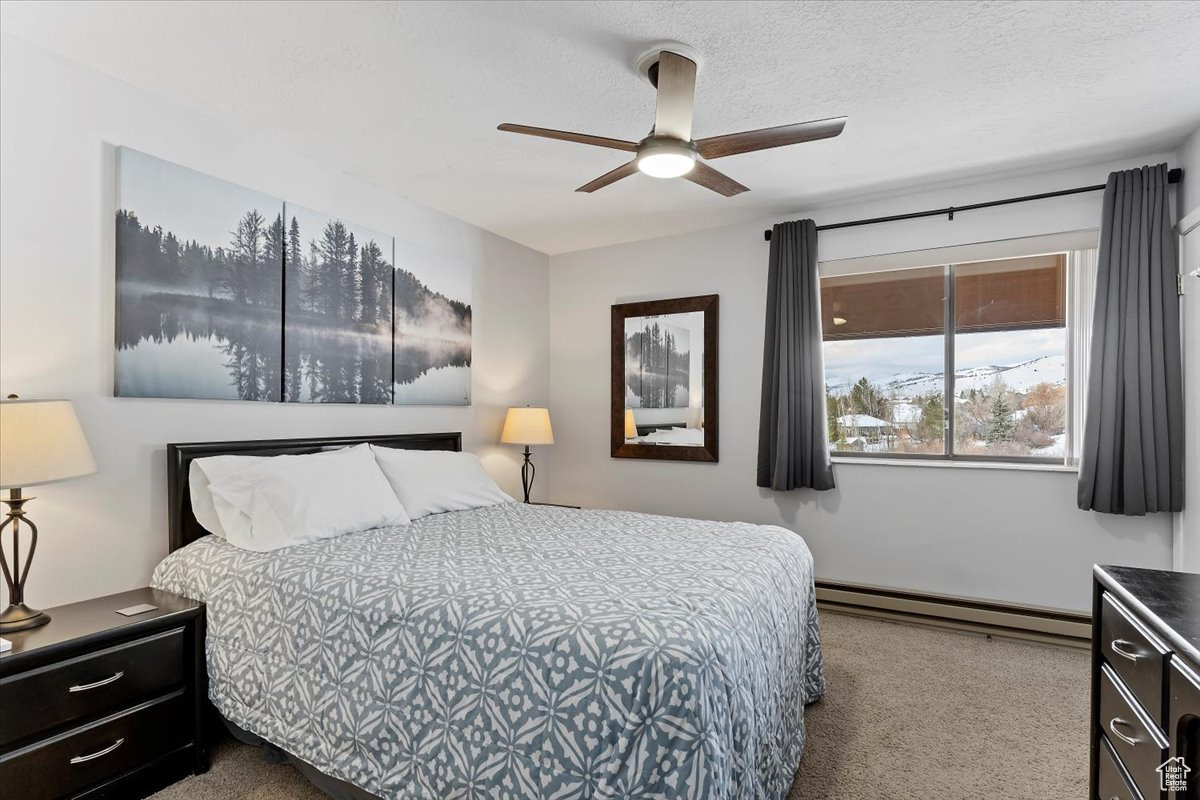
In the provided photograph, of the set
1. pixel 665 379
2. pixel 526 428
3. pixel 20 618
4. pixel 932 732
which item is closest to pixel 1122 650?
pixel 932 732

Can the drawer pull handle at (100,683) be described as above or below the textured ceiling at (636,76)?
below

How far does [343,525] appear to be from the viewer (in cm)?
261

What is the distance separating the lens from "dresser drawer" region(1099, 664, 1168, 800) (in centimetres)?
124

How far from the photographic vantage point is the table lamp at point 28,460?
6.13 feet

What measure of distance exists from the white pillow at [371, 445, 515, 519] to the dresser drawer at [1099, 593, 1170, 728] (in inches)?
105

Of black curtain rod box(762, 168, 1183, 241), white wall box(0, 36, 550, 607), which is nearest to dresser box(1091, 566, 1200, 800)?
black curtain rod box(762, 168, 1183, 241)

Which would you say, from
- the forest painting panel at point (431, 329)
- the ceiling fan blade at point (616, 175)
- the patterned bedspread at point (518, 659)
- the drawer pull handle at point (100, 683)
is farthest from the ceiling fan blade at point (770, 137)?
the drawer pull handle at point (100, 683)

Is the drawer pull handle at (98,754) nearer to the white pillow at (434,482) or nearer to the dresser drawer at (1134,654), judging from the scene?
the white pillow at (434,482)

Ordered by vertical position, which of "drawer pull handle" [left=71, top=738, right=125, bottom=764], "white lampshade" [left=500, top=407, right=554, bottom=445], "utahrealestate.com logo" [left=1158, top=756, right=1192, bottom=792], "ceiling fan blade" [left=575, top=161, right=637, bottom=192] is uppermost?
"ceiling fan blade" [left=575, top=161, right=637, bottom=192]

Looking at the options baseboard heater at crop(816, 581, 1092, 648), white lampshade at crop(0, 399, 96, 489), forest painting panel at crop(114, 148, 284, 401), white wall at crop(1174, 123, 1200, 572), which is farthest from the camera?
baseboard heater at crop(816, 581, 1092, 648)

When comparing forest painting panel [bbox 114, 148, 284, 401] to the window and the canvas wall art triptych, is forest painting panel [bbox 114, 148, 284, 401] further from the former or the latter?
the window

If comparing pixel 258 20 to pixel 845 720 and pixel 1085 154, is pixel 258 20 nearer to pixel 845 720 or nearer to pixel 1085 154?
pixel 845 720

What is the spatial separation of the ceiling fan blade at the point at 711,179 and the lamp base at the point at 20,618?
8.98 feet

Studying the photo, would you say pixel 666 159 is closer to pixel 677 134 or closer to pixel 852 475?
pixel 677 134
